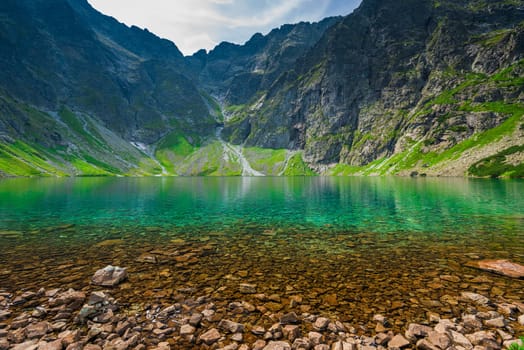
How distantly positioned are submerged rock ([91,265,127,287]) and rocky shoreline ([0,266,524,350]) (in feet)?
5.65

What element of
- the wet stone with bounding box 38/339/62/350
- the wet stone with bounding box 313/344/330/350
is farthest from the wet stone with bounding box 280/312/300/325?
the wet stone with bounding box 38/339/62/350

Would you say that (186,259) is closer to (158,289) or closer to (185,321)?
(158,289)

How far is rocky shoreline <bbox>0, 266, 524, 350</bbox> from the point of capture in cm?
1026

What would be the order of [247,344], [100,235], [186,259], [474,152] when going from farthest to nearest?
[474,152], [100,235], [186,259], [247,344]

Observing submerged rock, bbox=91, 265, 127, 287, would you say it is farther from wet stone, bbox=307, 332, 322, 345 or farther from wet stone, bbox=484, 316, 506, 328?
wet stone, bbox=484, 316, 506, 328

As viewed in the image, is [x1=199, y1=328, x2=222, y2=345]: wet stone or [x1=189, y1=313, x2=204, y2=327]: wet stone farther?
[x1=189, y1=313, x2=204, y2=327]: wet stone

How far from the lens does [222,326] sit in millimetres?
11648

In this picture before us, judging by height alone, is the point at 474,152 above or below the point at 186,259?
above

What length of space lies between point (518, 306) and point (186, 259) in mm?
19872

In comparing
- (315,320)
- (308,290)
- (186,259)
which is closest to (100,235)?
(186,259)

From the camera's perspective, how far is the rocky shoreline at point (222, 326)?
10258 millimetres

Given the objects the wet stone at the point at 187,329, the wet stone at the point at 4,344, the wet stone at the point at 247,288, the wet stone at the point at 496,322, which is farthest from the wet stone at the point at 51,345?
the wet stone at the point at 496,322

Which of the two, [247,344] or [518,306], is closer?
[247,344]

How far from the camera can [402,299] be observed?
45.8ft
